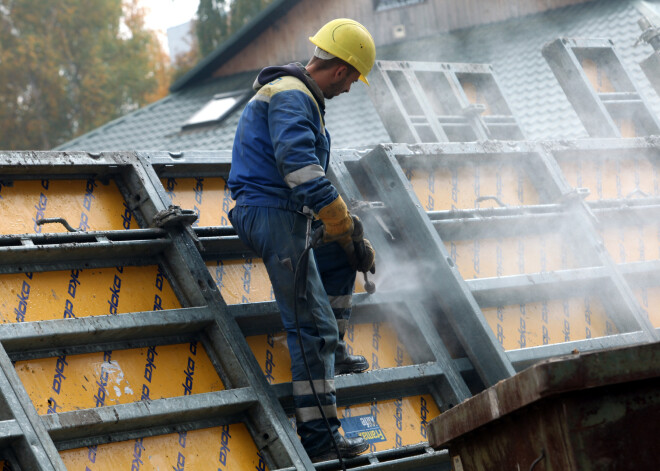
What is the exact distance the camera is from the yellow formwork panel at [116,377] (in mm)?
3553

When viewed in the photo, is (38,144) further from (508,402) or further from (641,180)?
(508,402)

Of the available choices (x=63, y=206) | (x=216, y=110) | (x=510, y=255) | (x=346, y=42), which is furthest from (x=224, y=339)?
(x=216, y=110)

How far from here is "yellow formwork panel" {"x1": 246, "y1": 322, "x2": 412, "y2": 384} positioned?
4129 mm

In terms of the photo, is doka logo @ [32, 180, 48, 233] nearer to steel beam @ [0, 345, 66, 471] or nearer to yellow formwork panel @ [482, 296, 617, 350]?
steel beam @ [0, 345, 66, 471]

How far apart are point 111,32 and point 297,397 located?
110ft

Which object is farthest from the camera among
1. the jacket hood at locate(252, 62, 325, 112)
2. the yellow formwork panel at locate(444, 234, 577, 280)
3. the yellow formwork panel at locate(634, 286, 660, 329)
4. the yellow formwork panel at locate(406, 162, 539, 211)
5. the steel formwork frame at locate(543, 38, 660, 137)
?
the steel formwork frame at locate(543, 38, 660, 137)

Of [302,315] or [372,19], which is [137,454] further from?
[372,19]

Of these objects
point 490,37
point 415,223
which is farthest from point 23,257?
point 490,37

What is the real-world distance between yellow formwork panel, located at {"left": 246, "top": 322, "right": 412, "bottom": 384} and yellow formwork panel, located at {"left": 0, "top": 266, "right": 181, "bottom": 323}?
439 millimetres

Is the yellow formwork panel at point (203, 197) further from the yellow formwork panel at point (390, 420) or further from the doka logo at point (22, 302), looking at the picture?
the yellow formwork panel at point (390, 420)

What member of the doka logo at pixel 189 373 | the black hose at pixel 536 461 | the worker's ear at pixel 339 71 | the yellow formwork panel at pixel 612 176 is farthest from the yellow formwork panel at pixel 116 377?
the yellow formwork panel at pixel 612 176

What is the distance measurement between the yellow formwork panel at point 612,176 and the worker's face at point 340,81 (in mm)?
1986

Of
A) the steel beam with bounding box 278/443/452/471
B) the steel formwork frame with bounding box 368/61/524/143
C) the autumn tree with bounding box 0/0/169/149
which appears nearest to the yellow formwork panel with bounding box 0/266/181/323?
the steel beam with bounding box 278/443/452/471

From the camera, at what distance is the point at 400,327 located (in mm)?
4551
